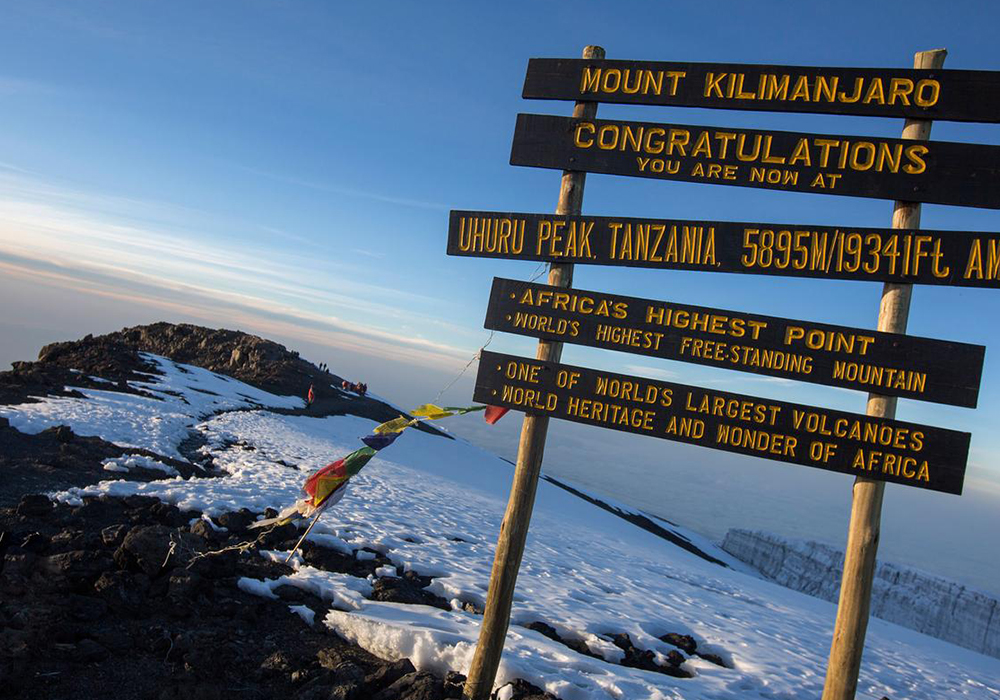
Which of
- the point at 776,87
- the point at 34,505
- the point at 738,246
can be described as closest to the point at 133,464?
the point at 34,505

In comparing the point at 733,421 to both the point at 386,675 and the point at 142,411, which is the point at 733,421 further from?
the point at 142,411

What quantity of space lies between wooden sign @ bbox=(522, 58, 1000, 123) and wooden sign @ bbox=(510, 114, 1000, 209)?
0.27 m

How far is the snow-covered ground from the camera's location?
6980 millimetres

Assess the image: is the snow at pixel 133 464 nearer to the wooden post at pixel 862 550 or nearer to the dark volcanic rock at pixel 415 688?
the dark volcanic rock at pixel 415 688

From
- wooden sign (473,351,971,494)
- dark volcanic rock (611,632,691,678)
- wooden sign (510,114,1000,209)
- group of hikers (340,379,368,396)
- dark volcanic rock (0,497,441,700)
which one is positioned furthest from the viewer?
group of hikers (340,379,368,396)

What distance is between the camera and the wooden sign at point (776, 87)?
5148 mm

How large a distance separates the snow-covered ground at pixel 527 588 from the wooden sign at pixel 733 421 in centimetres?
282

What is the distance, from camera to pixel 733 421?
5.39 meters

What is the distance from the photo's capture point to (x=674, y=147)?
5750 mm

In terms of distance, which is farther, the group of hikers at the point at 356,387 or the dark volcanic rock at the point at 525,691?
the group of hikers at the point at 356,387

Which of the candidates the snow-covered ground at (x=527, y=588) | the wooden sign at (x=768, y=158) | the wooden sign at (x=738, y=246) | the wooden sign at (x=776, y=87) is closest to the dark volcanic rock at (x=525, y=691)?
the snow-covered ground at (x=527, y=588)

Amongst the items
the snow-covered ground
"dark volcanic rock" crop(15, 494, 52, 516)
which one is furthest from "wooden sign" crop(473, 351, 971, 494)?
"dark volcanic rock" crop(15, 494, 52, 516)

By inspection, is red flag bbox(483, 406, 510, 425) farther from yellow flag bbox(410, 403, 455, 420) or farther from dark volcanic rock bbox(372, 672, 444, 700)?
dark volcanic rock bbox(372, 672, 444, 700)

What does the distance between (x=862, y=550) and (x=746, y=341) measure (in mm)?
1979
